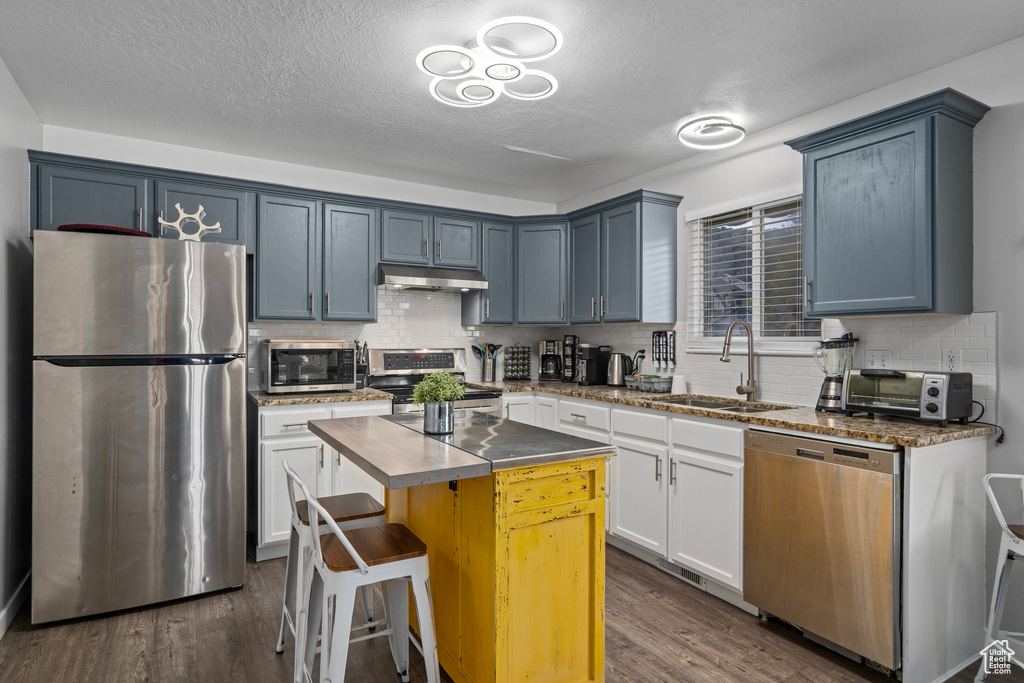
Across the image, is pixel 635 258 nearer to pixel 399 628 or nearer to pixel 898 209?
pixel 898 209

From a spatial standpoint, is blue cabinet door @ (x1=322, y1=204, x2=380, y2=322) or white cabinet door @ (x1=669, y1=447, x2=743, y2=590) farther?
blue cabinet door @ (x1=322, y1=204, x2=380, y2=322)

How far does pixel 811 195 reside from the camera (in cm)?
294

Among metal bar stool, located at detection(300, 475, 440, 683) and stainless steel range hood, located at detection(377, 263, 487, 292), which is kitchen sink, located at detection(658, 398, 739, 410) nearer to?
stainless steel range hood, located at detection(377, 263, 487, 292)

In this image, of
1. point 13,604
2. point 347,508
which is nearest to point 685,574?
point 347,508

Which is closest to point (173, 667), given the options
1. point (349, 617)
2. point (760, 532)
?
point (349, 617)

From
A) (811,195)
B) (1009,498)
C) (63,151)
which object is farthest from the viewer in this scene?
(63,151)

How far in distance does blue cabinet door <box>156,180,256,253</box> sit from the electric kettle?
2.69m

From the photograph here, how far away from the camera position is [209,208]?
3727mm

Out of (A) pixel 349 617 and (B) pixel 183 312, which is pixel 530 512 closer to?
(A) pixel 349 617

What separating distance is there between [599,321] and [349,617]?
3.07m

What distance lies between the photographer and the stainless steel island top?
1771 mm

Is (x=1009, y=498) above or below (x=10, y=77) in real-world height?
below

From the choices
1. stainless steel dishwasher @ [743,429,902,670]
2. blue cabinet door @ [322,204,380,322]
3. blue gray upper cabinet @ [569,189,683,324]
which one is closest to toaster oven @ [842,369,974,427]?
stainless steel dishwasher @ [743,429,902,670]

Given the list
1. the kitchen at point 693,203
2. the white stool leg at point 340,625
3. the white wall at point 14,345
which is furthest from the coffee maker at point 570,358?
the white wall at point 14,345
